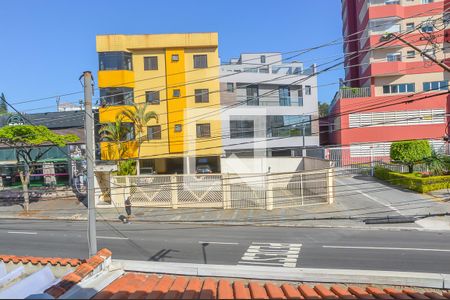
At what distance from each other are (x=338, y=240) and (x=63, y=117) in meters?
32.3

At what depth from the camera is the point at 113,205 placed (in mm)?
24047

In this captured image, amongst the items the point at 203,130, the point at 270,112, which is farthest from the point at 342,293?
the point at 270,112

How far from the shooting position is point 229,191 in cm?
2189

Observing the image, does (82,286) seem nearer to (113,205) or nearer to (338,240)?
(338,240)

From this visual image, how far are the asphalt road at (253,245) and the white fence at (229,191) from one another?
3.69 m

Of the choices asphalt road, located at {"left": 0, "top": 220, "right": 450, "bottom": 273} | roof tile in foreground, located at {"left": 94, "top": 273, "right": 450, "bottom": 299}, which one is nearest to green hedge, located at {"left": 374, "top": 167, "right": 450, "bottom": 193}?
asphalt road, located at {"left": 0, "top": 220, "right": 450, "bottom": 273}

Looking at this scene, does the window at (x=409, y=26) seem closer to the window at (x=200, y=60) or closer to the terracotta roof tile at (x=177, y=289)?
the window at (x=200, y=60)

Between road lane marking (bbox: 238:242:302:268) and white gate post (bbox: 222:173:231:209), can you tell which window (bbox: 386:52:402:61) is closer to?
white gate post (bbox: 222:173:231:209)

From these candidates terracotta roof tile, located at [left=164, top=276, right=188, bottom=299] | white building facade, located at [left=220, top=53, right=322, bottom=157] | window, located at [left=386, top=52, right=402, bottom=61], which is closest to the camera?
terracotta roof tile, located at [left=164, top=276, right=188, bottom=299]

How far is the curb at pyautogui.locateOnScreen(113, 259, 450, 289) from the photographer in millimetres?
6496

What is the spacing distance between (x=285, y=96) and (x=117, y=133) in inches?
832

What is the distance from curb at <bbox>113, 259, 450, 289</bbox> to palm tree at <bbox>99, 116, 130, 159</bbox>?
19.9 m

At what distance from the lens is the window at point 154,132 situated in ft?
94.6

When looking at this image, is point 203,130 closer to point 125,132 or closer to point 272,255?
point 125,132
